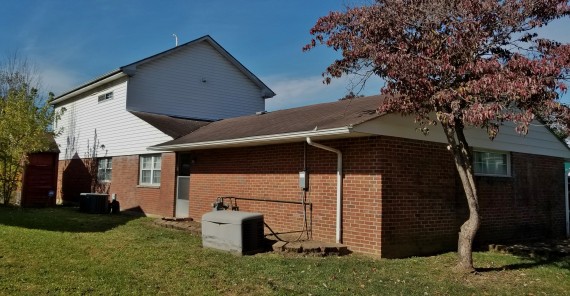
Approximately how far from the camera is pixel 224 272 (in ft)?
25.6

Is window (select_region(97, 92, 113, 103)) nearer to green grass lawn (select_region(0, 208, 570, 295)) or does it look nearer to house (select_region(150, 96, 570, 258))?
house (select_region(150, 96, 570, 258))

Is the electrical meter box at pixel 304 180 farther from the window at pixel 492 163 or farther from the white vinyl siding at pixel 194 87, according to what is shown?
the white vinyl siding at pixel 194 87

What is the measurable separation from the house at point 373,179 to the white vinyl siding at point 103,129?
4.34m

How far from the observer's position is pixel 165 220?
14.3m

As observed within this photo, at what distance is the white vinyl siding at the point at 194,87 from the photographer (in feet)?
68.6

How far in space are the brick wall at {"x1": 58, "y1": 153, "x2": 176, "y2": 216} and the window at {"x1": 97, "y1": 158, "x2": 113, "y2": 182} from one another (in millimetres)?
360

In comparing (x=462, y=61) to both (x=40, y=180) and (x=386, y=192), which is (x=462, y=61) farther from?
(x=40, y=180)

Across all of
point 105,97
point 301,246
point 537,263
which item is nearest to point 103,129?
point 105,97

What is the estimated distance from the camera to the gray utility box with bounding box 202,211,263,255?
9.64 meters

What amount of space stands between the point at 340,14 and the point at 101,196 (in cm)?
1272

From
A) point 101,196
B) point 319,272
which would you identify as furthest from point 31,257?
point 101,196

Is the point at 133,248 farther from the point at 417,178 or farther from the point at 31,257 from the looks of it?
the point at 417,178

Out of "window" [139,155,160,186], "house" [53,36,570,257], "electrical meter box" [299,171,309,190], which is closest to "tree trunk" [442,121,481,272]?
"house" [53,36,570,257]

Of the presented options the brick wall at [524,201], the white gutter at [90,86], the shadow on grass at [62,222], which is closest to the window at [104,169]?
the white gutter at [90,86]
